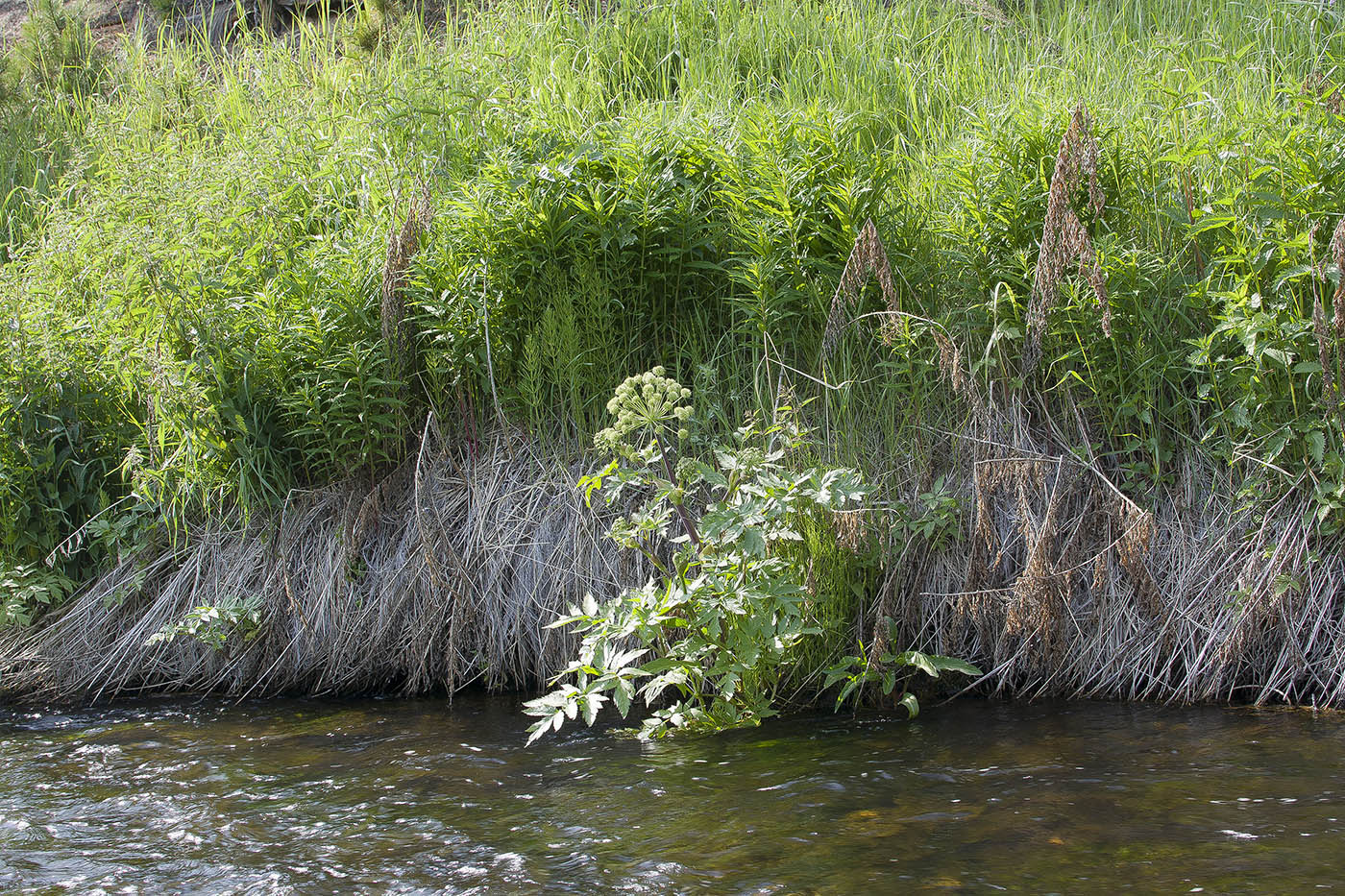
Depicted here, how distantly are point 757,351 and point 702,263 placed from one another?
0.42m

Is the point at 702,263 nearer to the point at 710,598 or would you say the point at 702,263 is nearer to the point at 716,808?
the point at 710,598

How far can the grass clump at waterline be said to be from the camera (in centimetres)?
333

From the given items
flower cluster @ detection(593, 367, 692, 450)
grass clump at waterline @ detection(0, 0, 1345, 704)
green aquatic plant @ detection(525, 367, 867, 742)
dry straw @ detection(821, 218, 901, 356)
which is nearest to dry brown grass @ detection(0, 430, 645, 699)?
grass clump at waterline @ detection(0, 0, 1345, 704)

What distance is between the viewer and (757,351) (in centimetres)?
407

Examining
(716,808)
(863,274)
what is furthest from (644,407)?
(716,808)

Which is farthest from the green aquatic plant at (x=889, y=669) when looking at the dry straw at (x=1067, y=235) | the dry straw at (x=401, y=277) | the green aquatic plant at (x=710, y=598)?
the dry straw at (x=401, y=277)

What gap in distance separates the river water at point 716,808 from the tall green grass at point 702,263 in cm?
101

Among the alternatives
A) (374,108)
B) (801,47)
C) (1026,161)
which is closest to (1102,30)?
(801,47)

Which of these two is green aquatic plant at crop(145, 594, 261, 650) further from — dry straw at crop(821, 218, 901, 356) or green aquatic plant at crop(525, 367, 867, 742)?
dry straw at crop(821, 218, 901, 356)

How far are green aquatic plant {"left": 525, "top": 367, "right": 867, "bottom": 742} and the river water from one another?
18cm

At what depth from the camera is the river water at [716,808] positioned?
7.34 feet

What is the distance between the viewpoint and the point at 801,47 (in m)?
5.54

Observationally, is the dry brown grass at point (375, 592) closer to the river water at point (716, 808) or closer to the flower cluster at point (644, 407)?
the river water at point (716, 808)

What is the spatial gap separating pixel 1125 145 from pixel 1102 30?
1.90 meters
